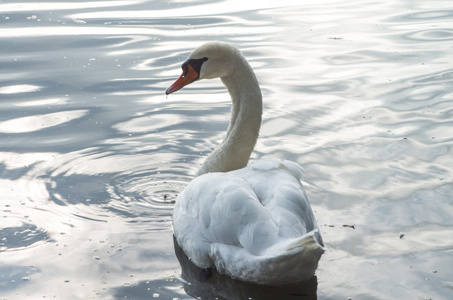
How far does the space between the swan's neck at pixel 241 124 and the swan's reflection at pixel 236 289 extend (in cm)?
138

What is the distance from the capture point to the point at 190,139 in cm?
729

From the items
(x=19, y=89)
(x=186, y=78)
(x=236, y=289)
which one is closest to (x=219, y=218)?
(x=236, y=289)

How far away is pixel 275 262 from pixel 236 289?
528 millimetres

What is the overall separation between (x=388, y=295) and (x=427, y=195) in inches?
65.3

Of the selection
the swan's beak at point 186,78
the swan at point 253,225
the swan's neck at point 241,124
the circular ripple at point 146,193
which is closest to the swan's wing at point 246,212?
the swan at point 253,225

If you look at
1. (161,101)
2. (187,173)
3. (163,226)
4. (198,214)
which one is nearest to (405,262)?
(198,214)

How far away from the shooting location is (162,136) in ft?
24.2

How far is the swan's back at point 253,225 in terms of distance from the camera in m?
4.27

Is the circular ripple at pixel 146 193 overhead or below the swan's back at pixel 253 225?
below

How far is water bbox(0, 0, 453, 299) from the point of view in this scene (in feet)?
16.0

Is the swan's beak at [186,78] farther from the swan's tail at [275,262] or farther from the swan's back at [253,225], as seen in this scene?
the swan's tail at [275,262]

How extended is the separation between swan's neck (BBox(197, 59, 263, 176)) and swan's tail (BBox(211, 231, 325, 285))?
4.67 ft

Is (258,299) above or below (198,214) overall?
below

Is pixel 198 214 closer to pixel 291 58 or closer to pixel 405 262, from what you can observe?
pixel 405 262
